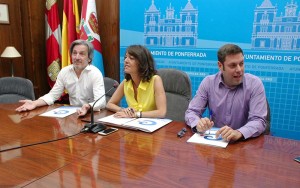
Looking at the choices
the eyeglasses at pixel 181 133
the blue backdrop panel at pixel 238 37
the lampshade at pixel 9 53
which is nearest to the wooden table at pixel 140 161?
the eyeglasses at pixel 181 133

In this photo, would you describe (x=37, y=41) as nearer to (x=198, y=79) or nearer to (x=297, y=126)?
(x=198, y=79)

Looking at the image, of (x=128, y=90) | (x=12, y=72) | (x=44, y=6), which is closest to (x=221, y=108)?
(x=128, y=90)

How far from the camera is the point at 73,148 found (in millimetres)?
1330

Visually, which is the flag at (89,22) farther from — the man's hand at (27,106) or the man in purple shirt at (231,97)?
the man in purple shirt at (231,97)

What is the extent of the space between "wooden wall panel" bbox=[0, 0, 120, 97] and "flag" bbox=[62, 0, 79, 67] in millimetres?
184

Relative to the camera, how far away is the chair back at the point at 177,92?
85.4 inches

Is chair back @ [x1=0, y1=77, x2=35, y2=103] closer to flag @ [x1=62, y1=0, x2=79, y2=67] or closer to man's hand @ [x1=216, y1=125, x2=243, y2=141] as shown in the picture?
flag @ [x1=62, y1=0, x2=79, y2=67]

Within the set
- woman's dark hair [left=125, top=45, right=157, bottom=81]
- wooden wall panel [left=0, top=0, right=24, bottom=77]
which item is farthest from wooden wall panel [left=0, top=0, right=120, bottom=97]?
woman's dark hair [left=125, top=45, right=157, bottom=81]

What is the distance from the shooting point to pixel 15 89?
2572 mm

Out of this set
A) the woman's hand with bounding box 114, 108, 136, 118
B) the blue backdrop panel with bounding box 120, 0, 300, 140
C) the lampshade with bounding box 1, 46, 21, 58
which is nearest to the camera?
the woman's hand with bounding box 114, 108, 136, 118

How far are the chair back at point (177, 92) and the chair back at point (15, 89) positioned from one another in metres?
1.32

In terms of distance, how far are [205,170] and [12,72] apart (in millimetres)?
3368

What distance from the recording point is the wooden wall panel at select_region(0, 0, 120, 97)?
3723mm

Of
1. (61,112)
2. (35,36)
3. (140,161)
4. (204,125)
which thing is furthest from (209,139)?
(35,36)
